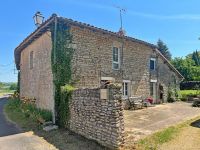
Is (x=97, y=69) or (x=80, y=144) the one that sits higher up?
(x=97, y=69)

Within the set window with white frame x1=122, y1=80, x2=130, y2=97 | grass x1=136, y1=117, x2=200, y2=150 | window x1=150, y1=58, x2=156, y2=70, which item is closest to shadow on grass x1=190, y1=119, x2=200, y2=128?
grass x1=136, y1=117, x2=200, y2=150

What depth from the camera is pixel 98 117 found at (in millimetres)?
8953

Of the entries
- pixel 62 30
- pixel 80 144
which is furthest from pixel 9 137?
pixel 62 30

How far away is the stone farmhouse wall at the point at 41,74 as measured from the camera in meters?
13.5

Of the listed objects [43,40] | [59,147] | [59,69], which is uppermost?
[43,40]

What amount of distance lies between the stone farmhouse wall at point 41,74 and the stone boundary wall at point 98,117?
272cm

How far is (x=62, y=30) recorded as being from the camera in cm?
1300

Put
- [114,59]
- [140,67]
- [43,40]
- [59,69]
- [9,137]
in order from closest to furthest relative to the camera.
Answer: [9,137] → [59,69] → [43,40] → [114,59] → [140,67]

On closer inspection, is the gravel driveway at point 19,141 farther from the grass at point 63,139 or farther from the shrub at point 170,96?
the shrub at point 170,96

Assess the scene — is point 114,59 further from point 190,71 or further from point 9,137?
point 190,71

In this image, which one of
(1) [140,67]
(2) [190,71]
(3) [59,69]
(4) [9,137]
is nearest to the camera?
(4) [9,137]

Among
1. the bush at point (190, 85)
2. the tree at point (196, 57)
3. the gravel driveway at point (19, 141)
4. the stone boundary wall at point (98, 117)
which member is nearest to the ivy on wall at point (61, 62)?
the stone boundary wall at point (98, 117)

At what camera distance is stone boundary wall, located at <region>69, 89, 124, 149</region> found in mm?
8172

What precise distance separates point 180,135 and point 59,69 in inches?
265
